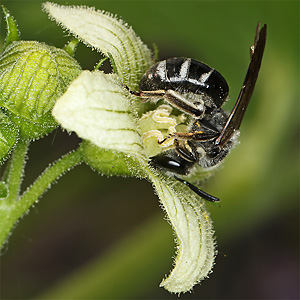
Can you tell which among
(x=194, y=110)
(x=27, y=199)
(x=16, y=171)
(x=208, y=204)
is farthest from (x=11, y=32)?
(x=208, y=204)

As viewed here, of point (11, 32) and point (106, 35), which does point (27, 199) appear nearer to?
point (11, 32)

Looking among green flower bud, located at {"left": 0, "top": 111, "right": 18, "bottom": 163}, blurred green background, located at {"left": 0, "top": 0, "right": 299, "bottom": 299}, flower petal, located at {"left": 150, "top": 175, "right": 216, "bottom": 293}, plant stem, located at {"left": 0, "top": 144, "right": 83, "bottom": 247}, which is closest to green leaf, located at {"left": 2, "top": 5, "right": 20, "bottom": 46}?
green flower bud, located at {"left": 0, "top": 111, "right": 18, "bottom": 163}

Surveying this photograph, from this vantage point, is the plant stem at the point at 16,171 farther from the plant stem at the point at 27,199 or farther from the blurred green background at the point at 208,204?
the blurred green background at the point at 208,204

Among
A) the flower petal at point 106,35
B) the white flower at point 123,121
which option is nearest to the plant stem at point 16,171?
the white flower at point 123,121

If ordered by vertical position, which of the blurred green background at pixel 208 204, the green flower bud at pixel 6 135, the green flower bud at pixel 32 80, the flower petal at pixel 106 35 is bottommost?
the blurred green background at pixel 208 204

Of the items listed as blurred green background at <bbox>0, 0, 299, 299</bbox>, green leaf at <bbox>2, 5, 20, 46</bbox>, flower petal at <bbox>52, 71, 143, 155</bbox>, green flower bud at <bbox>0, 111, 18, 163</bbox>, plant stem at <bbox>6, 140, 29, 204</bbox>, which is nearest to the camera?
flower petal at <bbox>52, 71, 143, 155</bbox>

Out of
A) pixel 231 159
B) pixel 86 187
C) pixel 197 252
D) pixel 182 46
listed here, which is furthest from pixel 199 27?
pixel 197 252

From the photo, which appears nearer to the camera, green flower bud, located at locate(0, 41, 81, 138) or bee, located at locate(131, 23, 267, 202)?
green flower bud, located at locate(0, 41, 81, 138)

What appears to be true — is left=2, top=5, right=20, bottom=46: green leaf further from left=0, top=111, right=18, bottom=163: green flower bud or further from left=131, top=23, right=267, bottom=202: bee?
left=131, top=23, right=267, bottom=202: bee

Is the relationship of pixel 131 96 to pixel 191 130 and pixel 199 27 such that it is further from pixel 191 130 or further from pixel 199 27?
pixel 199 27

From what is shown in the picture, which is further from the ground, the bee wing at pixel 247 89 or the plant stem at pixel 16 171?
the bee wing at pixel 247 89
